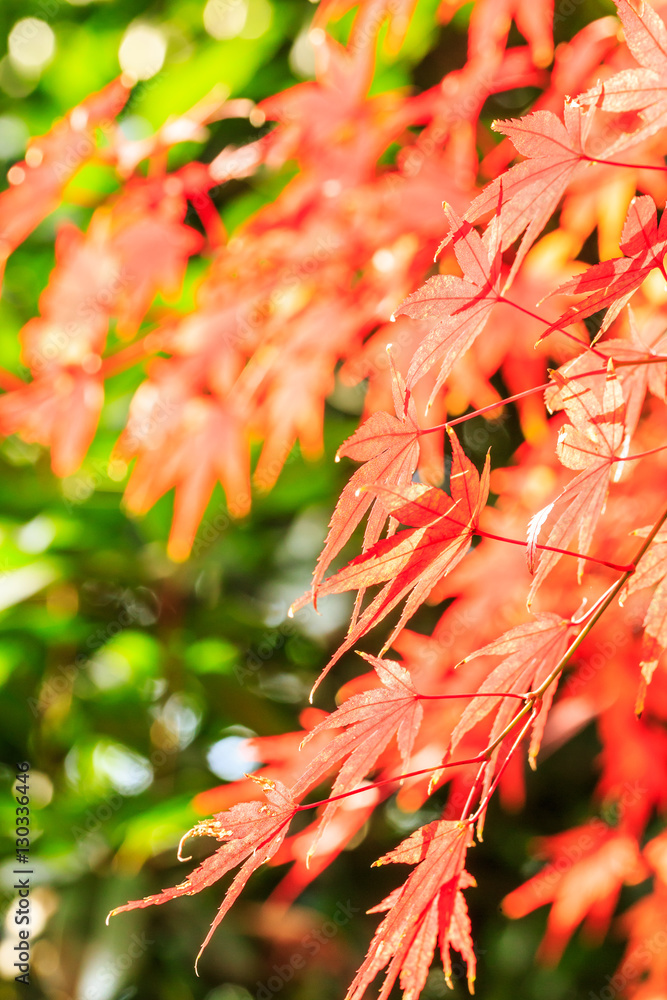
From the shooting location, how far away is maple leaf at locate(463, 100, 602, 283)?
1.08ft

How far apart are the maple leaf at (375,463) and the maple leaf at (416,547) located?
0.02 metres

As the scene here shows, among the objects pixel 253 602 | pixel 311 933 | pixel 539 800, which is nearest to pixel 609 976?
pixel 539 800

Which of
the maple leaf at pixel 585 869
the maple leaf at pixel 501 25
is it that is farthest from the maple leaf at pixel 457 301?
the maple leaf at pixel 585 869

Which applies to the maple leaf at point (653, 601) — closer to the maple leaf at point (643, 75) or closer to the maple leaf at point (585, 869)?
the maple leaf at point (643, 75)

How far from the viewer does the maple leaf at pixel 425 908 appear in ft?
1.12

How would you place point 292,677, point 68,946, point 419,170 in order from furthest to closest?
point 292,677 < point 68,946 < point 419,170

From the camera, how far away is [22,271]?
2.01 meters

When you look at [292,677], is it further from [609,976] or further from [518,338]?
[518,338]

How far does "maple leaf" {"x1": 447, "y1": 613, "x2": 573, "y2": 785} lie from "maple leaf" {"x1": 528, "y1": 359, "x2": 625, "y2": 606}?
3 centimetres

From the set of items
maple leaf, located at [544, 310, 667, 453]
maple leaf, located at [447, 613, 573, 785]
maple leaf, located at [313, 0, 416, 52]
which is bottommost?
maple leaf, located at [447, 613, 573, 785]

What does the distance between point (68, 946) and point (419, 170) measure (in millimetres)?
1295

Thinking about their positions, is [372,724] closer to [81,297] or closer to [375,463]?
[375,463]
